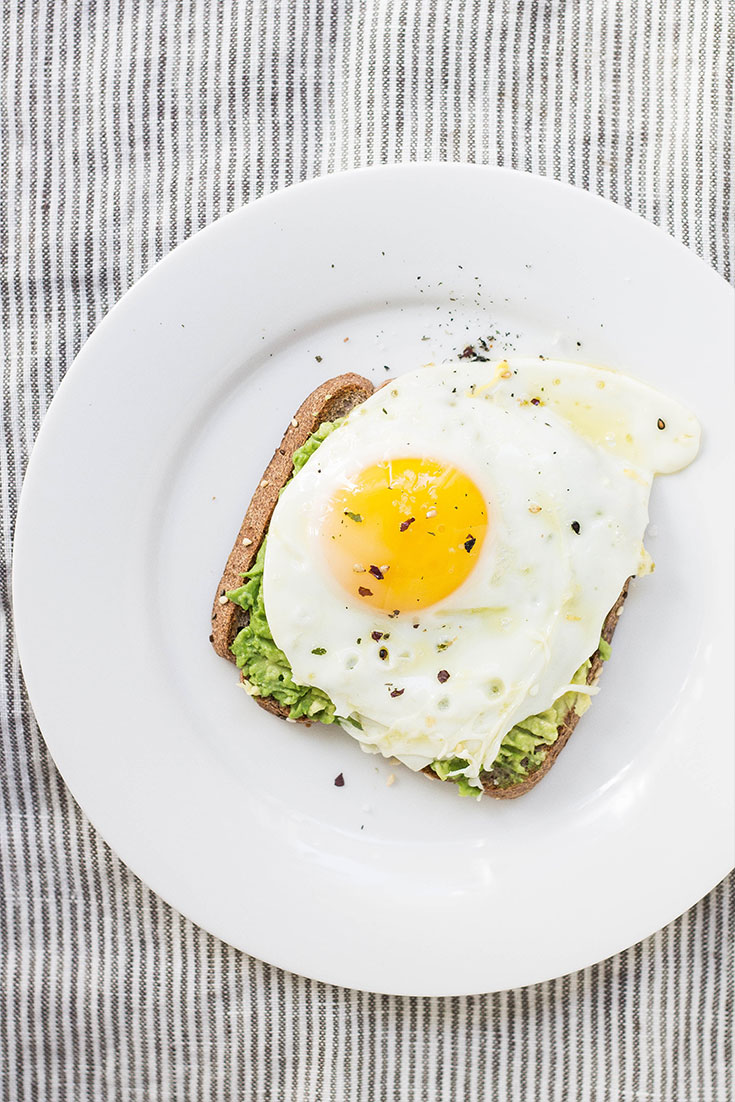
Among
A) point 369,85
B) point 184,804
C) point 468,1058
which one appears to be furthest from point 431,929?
point 369,85

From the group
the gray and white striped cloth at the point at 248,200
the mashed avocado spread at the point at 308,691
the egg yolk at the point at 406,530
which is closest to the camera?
the egg yolk at the point at 406,530

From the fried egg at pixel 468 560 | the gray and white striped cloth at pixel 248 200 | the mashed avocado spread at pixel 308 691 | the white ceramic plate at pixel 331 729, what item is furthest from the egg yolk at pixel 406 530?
the gray and white striped cloth at pixel 248 200

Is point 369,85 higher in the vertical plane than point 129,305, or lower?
higher

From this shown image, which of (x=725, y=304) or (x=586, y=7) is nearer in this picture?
(x=725, y=304)

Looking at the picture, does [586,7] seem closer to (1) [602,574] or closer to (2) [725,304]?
(2) [725,304]

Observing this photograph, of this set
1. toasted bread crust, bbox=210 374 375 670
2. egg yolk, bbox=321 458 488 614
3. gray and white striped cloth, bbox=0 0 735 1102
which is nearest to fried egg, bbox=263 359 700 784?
egg yolk, bbox=321 458 488 614

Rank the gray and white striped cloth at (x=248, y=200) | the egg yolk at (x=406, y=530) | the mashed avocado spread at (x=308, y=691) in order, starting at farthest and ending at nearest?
the gray and white striped cloth at (x=248, y=200) → the mashed avocado spread at (x=308, y=691) → the egg yolk at (x=406, y=530)

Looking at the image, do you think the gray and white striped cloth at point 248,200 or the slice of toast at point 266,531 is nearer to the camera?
the slice of toast at point 266,531

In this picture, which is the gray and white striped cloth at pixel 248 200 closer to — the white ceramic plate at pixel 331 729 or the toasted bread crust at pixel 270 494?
the white ceramic plate at pixel 331 729
